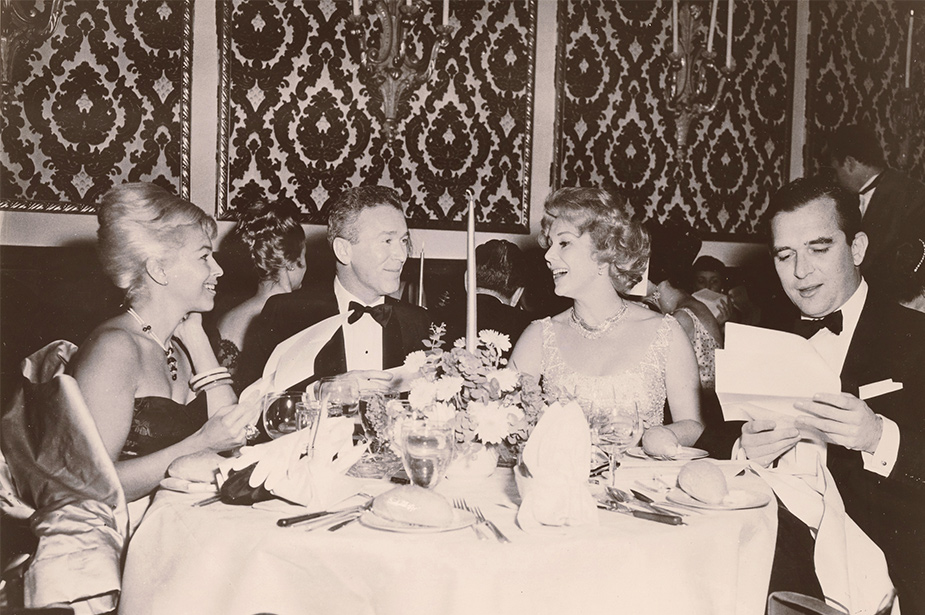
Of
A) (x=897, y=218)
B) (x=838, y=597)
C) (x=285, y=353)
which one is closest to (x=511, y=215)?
(x=285, y=353)

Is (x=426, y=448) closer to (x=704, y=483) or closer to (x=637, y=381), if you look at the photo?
(x=704, y=483)

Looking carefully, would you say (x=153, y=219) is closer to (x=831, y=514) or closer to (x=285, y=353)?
(x=285, y=353)

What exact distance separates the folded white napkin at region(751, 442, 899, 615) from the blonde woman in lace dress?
42 cm

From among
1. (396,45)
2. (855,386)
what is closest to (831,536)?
(855,386)

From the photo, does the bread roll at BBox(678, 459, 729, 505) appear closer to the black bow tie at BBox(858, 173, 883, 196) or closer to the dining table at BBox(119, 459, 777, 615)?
the dining table at BBox(119, 459, 777, 615)

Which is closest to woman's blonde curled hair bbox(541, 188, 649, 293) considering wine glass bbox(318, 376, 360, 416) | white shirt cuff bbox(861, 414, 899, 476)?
white shirt cuff bbox(861, 414, 899, 476)

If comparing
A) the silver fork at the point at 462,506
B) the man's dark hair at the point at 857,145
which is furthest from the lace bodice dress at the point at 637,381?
the man's dark hair at the point at 857,145

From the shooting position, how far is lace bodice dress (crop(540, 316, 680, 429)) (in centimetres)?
283

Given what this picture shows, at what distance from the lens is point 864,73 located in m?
4.03

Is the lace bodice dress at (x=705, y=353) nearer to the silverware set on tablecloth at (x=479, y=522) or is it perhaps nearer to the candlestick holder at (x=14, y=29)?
the silverware set on tablecloth at (x=479, y=522)

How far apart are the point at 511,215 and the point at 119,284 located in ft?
7.20

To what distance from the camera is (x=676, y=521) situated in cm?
167

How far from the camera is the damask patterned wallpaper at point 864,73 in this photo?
3.30 meters

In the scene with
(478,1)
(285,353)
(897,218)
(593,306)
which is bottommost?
(285,353)
